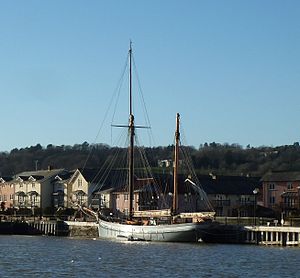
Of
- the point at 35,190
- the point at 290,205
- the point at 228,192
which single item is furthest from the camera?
the point at 35,190

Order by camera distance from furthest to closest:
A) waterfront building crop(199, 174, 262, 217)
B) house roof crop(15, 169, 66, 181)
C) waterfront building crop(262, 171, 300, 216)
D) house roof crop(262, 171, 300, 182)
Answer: house roof crop(15, 169, 66, 181) < waterfront building crop(199, 174, 262, 217) < house roof crop(262, 171, 300, 182) < waterfront building crop(262, 171, 300, 216)

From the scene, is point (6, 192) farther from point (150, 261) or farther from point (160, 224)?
point (150, 261)

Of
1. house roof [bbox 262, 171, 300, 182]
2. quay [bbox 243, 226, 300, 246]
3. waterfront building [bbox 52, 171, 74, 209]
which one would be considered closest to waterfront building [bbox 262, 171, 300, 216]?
house roof [bbox 262, 171, 300, 182]

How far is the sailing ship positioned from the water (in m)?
3.47

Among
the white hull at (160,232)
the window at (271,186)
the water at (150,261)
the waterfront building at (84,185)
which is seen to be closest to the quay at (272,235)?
the water at (150,261)

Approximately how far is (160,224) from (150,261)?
92.8 feet

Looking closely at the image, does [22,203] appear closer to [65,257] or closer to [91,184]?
[91,184]

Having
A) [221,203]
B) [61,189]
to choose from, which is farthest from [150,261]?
[61,189]

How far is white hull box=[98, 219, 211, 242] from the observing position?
81.8 metres

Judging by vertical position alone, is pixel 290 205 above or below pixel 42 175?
below

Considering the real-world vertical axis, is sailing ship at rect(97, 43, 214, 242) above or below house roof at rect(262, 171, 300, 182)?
below

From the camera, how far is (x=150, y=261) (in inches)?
2325

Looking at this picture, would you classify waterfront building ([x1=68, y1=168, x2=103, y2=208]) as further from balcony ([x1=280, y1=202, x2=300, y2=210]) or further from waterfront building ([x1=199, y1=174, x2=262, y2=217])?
balcony ([x1=280, y1=202, x2=300, y2=210])

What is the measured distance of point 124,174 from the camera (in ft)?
476
